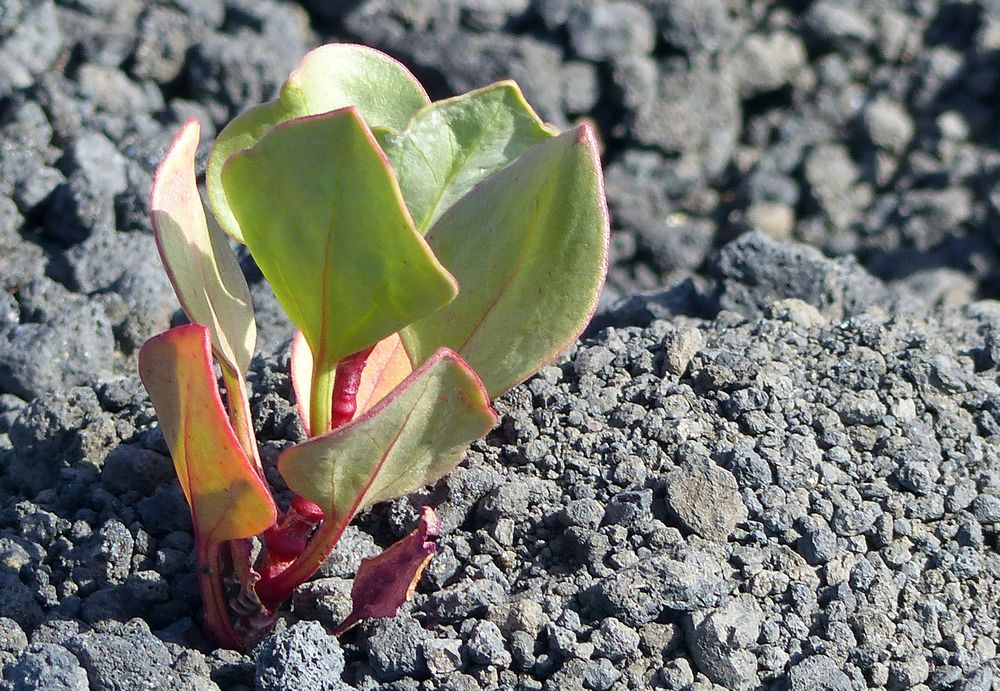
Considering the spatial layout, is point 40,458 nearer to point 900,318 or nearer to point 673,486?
point 673,486

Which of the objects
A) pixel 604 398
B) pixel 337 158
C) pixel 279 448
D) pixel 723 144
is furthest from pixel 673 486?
pixel 723 144

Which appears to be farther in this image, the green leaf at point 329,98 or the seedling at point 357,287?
the green leaf at point 329,98

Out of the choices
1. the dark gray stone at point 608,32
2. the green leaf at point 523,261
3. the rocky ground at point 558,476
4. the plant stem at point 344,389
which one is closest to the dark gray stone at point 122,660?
the rocky ground at point 558,476

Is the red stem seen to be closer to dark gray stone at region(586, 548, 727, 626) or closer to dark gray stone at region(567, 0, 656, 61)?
dark gray stone at region(586, 548, 727, 626)

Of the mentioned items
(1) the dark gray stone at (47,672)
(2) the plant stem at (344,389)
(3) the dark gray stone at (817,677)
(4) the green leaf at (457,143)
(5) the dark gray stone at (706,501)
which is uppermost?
(4) the green leaf at (457,143)

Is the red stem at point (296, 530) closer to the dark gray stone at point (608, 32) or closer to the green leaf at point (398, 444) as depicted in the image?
the green leaf at point (398, 444)

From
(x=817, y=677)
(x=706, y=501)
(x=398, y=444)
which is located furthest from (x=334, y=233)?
(x=817, y=677)

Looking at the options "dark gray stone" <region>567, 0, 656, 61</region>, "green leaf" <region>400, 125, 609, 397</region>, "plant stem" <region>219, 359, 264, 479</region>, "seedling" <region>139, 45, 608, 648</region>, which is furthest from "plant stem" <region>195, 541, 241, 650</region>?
"dark gray stone" <region>567, 0, 656, 61</region>
